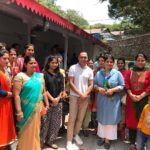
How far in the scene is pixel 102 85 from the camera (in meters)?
5.88

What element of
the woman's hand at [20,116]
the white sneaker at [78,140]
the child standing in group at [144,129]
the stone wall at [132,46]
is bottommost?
the white sneaker at [78,140]

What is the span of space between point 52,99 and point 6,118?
3.80 feet

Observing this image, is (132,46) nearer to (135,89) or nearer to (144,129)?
(135,89)

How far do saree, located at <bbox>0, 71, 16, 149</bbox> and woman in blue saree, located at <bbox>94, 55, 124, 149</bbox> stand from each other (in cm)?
192

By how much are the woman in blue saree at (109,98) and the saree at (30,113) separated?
150 cm

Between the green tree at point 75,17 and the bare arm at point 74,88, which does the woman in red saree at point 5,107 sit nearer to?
the bare arm at point 74,88

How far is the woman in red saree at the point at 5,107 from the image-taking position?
437 centimetres

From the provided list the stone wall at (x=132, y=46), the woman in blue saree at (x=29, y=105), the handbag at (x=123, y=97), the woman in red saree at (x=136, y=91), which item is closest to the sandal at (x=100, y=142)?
the woman in red saree at (x=136, y=91)

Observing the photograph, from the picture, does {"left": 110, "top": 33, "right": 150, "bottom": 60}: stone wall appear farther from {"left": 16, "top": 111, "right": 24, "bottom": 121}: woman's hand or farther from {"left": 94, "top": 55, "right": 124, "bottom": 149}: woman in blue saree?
{"left": 16, "top": 111, "right": 24, "bottom": 121}: woman's hand

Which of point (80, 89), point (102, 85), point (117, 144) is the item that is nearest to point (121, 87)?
point (102, 85)

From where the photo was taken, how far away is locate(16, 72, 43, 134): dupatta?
4594mm

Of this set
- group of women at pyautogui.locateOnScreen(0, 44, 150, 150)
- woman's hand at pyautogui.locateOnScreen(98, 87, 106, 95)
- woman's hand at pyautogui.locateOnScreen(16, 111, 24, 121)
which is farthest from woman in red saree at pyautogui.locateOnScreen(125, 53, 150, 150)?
woman's hand at pyautogui.locateOnScreen(16, 111, 24, 121)

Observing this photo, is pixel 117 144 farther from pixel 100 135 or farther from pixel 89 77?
pixel 89 77

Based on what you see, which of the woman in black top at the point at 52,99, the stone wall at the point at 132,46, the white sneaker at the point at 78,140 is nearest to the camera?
the woman in black top at the point at 52,99
